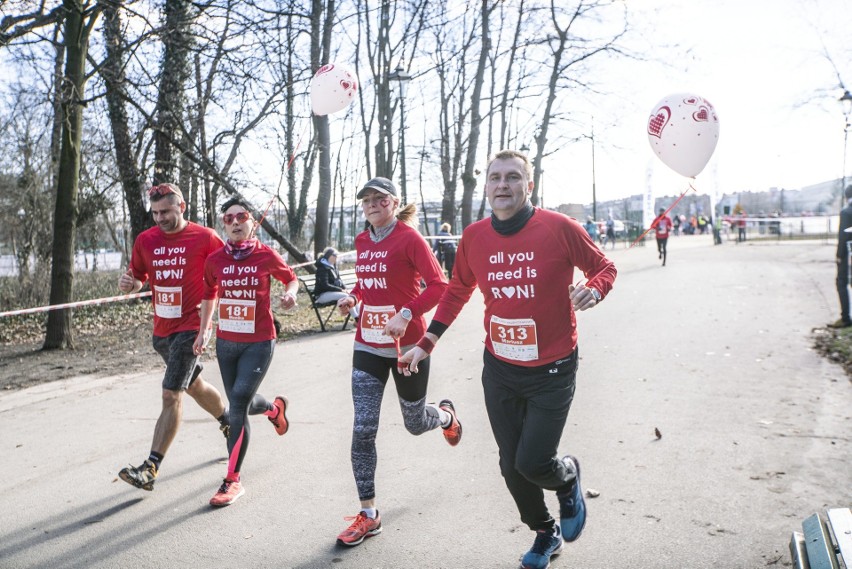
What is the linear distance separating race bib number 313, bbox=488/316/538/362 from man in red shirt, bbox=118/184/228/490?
2.40 meters

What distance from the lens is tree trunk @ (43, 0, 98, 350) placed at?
10.1 metres

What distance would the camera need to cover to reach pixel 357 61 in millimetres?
25938

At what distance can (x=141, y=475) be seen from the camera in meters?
4.35

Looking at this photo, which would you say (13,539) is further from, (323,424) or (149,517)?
(323,424)

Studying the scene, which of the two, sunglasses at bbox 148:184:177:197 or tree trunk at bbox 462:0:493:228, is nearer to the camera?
sunglasses at bbox 148:184:177:197

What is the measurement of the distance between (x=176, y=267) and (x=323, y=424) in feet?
6.50

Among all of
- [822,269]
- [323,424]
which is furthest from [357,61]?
[323,424]

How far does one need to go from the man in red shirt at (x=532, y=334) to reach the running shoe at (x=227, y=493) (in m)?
1.88

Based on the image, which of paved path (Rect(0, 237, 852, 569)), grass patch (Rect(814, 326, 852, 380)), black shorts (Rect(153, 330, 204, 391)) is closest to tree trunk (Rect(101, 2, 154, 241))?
paved path (Rect(0, 237, 852, 569))

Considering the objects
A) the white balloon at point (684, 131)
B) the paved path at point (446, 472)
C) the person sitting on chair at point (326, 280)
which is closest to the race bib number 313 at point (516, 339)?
the paved path at point (446, 472)

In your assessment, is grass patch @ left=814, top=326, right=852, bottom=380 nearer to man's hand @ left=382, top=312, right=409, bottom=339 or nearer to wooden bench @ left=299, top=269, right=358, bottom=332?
man's hand @ left=382, top=312, right=409, bottom=339

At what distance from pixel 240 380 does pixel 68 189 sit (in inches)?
298

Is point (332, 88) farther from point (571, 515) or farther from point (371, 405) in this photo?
point (571, 515)

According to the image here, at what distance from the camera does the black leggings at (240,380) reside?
433 cm
